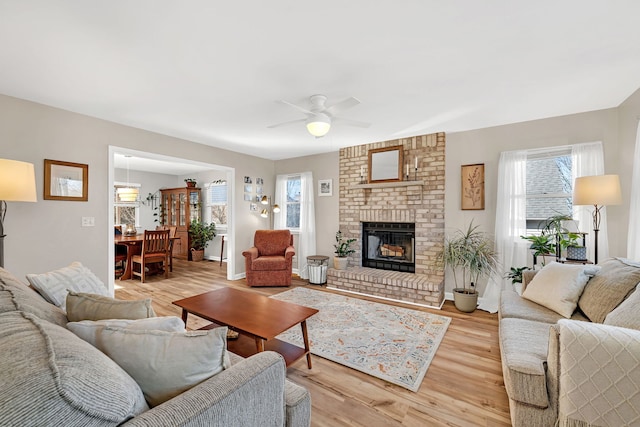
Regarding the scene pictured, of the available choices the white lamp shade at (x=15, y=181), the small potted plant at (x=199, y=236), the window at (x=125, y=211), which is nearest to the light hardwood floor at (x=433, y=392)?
the white lamp shade at (x=15, y=181)

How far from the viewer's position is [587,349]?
4.17 ft

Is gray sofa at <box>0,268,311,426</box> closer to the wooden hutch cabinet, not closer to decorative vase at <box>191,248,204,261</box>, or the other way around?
decorative vase at <box>191,248,204,261</box>

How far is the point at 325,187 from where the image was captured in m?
5.13

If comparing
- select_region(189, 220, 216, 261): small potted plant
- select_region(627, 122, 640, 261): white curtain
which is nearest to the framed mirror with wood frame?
select_region(627, 122, 640, 261): white curtain

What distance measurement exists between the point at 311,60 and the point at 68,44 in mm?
1686

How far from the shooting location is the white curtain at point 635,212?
2.43 metres

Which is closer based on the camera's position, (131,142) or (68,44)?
(68,44)

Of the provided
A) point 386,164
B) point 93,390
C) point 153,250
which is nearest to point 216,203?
point 153,250

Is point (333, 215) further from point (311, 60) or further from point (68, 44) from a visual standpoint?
point (68, 44)

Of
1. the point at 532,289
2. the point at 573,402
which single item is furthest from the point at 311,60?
the point at 532,289

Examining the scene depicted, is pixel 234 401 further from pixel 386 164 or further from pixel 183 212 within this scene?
pixel 183 212

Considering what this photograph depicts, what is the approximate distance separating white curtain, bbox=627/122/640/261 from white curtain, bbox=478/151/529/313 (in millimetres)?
906

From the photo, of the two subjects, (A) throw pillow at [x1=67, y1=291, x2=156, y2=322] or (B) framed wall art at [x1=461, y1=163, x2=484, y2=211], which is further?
(B) framed wall art at [x1=461, y1=163, x2=484, y2=211]

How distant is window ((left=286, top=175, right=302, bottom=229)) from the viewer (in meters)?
5.57
